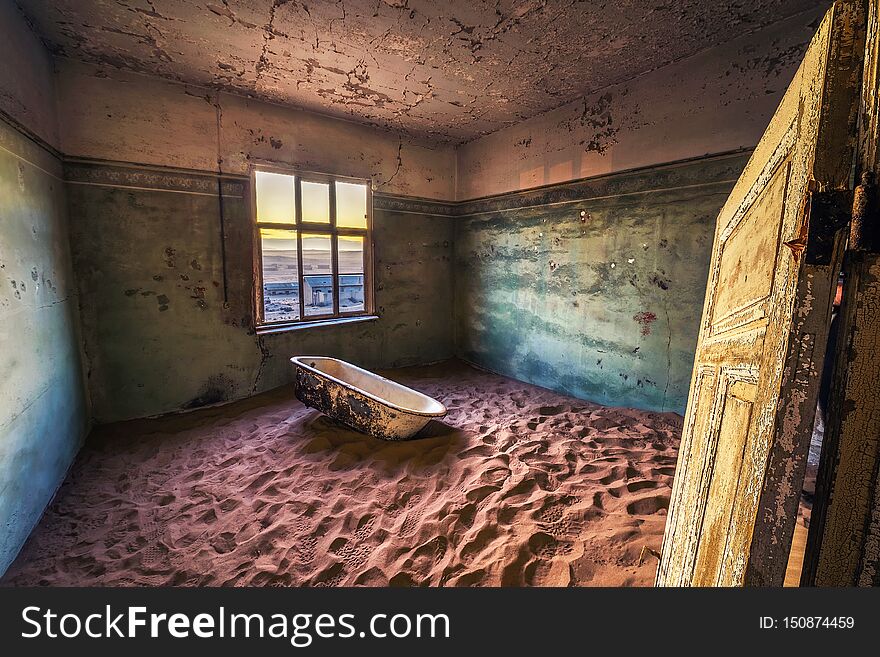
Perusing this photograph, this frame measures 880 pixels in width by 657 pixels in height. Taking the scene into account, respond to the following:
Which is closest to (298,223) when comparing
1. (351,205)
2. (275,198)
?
(275,198)

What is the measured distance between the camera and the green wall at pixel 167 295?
354 centimetres

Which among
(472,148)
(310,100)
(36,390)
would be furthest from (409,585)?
(472,148)

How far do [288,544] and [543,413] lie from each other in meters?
2.70

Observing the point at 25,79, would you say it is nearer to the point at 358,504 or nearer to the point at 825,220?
the point at 358,504

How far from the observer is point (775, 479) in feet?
2.35

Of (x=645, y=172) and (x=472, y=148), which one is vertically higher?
(x=472, y=148)

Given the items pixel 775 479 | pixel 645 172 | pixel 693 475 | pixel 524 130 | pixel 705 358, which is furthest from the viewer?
pixel 524 130

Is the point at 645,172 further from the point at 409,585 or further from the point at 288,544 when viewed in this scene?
the point at 288,544

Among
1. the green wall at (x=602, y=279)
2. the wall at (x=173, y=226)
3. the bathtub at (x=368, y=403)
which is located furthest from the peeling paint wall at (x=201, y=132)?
the bathtub at (x=368, y=403)

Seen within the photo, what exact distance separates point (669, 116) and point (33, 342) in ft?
17.7

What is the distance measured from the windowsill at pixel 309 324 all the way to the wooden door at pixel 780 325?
14.4ft

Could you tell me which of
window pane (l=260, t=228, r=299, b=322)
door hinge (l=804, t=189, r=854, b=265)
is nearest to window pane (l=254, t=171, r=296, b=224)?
window pane (l=260, t=228, r=299, b=322)

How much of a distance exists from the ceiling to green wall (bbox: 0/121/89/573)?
1.15 metres

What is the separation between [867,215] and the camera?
0.60 m
